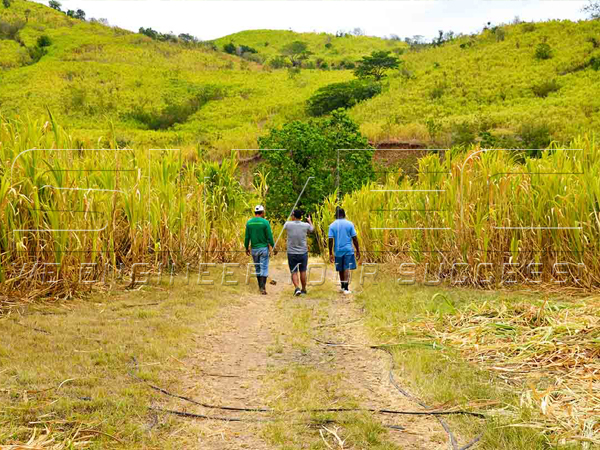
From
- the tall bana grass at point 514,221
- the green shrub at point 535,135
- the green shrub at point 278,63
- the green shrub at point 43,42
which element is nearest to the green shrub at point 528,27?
the green shrub at point 535,135

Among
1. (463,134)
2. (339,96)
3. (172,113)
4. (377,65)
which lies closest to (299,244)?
(463,134)

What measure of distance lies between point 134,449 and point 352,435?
1219 mm

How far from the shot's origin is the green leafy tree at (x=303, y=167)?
13680 mm

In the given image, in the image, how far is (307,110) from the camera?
36469 millimetres

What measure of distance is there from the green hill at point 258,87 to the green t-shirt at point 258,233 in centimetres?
1196

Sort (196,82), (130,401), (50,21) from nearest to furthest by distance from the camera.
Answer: (130,401)
(196,82)
(50,21)

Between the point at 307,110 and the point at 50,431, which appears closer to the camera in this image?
the point at 50,431

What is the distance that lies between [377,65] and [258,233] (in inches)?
1553

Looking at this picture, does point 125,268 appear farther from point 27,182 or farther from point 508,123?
point 508,123

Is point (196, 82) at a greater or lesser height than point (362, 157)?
greater

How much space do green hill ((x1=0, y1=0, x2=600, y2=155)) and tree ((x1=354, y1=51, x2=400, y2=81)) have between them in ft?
4.58

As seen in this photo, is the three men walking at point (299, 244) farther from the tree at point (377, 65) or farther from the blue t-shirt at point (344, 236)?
the tree at point (377, 65)

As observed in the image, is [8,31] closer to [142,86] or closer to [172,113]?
[142,86]

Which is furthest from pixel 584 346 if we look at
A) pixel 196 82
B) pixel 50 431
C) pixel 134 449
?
pixel 196 82
